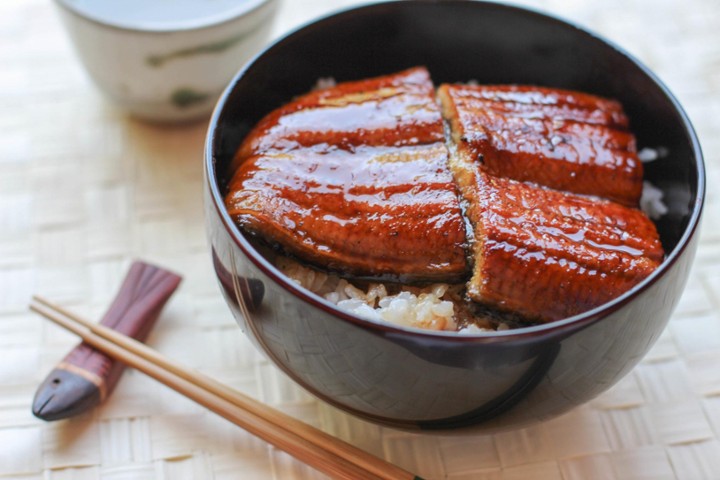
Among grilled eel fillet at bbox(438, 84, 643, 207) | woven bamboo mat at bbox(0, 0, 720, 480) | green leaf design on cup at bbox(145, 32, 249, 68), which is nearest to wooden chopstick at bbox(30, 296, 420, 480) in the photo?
woven bamboo mat at bbox(0, 0, 720, 480)

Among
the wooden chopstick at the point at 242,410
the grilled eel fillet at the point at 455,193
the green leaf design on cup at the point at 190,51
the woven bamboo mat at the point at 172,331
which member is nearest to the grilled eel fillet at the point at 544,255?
the grilled eel fillet at the point at 455,193

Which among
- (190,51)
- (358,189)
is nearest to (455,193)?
(358,189)

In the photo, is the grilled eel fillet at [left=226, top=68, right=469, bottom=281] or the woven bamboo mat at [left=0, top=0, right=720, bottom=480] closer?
the grilled eel fillet at [left=226, top=68, right=469, bottom=281]

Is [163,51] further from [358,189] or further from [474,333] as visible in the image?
[474,333]

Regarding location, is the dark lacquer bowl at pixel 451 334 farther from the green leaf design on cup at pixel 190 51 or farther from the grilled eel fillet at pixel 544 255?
the green leaf design on cup at pixel 190 51

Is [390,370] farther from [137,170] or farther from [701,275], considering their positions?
[137,170]

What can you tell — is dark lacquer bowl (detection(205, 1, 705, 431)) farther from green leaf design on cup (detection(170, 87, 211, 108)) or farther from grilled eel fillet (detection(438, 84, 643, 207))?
green leaf design on cup (detection(170, 87, 211, 108))
